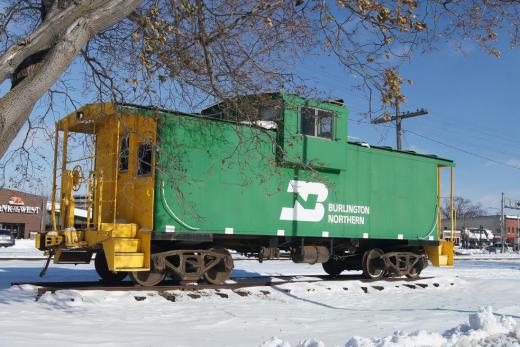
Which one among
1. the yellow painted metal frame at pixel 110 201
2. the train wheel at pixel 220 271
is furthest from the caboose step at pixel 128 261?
the train wheel at pixel 220 271

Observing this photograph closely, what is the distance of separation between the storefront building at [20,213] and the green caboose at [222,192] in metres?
47.4

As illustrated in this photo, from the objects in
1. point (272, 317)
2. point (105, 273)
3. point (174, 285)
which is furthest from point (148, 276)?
point (272, 317)

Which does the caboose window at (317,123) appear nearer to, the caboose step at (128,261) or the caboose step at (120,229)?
the caboose step at (120,229)

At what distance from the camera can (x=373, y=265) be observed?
49.1 feet

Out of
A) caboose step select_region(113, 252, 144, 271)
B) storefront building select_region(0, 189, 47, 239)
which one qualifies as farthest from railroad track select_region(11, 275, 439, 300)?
storefront building select_region(0, 189, 47, 239)

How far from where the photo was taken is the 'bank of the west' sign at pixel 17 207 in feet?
185

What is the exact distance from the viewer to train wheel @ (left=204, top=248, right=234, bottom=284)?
39.7 feet

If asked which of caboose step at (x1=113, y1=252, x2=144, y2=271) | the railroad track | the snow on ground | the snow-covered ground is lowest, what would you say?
the snow on ground

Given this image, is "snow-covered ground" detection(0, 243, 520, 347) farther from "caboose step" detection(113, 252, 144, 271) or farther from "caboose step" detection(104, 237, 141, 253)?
"caboose step" detection(104, 237, 141, 253)

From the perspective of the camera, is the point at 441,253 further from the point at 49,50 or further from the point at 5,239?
the point at 5,239

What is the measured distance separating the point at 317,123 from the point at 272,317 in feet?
17.1

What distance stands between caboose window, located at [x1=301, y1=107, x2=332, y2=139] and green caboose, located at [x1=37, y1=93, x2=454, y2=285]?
0.02 meters

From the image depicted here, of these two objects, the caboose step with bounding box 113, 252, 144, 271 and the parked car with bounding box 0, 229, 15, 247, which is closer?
the caboose step with bounding box 113, 252, 144, 271

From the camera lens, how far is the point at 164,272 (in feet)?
37.9
